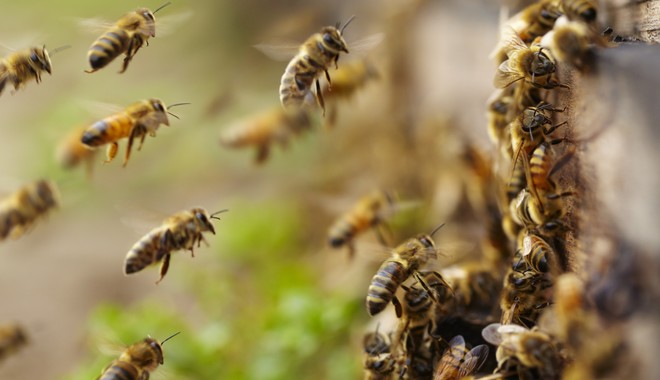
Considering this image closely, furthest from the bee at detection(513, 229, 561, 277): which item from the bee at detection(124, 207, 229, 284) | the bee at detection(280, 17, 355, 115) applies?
the bee at detection(124, 207, 229, 284)

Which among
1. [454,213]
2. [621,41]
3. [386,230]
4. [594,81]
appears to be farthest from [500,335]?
[454,213]

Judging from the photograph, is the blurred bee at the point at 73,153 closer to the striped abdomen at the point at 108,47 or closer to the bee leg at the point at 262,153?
the bee leg at the point at 262,153

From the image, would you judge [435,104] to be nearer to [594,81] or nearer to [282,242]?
[282,242]

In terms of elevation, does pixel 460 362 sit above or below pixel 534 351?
below

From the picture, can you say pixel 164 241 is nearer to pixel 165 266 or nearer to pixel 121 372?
pixel 165 266

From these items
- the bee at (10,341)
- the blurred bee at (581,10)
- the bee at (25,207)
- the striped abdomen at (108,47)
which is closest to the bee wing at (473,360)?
the blurred bee at (581,10)

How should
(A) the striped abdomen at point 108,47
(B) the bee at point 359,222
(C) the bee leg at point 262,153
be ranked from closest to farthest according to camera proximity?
1. (A) the striped abdomen at point 108,47
2. (B) the bee at point 359,222
3. (C) the bee leg at point 262,153

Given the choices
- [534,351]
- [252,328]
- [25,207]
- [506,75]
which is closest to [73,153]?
[25,207]

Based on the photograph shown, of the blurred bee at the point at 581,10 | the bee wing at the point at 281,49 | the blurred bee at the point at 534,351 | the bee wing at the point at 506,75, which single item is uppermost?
the blurred bee at the point at 581,10
